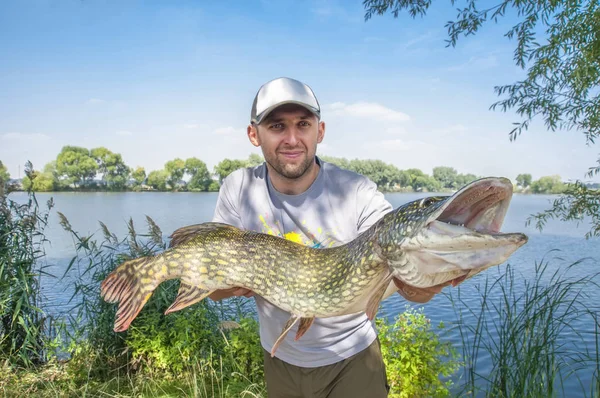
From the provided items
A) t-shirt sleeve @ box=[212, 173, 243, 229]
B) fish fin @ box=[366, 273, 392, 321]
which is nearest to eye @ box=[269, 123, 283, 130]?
t-shirt sleeve @ box=[212, 173, 243, 229]

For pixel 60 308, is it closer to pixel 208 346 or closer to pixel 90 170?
pixel 208 346

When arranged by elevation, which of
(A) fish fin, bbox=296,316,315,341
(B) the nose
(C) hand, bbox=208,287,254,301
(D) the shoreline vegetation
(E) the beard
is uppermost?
(B) the nose

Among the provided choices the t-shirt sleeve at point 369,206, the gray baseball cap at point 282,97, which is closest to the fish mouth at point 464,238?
the t-shirt sleeve at point 369,206

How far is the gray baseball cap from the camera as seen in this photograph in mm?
2119

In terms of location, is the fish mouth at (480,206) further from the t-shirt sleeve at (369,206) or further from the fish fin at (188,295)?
the fish fin at (188,295)

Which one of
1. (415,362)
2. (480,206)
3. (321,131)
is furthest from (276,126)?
(415,362)

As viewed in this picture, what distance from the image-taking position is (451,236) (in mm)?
1403

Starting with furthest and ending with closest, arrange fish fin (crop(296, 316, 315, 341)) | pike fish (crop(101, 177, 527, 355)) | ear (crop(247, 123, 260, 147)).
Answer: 1. ear (crop(247, 123, 260, 147))
2. fish fin (crop(296, 316, 315, 341))
3. pike fish (crop(101, 177, 527, 355))

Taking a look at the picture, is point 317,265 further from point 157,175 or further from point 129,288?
point 157,175

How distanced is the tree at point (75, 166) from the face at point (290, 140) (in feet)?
189

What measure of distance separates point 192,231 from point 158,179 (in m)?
57.7

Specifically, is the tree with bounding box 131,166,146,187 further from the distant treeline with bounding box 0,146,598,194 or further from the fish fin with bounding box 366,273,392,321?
the fish fin with bounding box 366,273,392,321

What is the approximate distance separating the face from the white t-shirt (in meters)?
0.16

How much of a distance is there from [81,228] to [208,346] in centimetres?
1494
